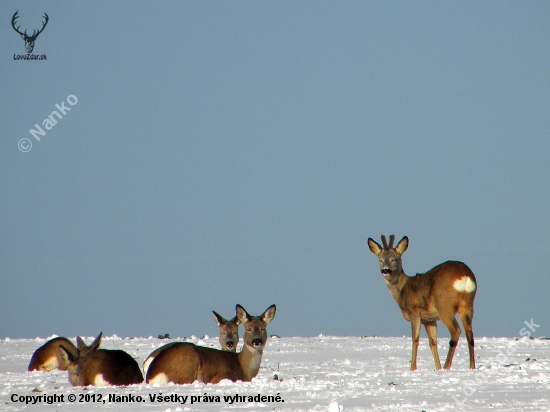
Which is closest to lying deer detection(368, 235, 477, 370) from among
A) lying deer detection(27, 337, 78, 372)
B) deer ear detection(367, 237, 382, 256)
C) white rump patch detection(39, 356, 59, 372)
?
deer ear detection(367, 237, 382, 256)

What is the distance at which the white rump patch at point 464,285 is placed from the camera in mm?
16547

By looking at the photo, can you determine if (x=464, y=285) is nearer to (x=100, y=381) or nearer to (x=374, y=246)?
(x=374, y=246)

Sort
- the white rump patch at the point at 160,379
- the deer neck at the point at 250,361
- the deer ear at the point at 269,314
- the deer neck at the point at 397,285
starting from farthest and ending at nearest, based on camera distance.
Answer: the deer neck at the point at 397,285 < the deer ear at the point at 269,314 < the deer neck at the point at 250,361 < the white rump patch at the point at 160,379

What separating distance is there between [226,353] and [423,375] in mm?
3231

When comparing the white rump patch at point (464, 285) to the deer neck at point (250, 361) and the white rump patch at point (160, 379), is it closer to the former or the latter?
the deer neck at point (250, 361)

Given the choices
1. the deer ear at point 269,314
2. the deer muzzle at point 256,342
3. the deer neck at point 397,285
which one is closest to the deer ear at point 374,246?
the deer neck at point 397,285

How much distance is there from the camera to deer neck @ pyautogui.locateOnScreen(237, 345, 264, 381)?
14305 mm

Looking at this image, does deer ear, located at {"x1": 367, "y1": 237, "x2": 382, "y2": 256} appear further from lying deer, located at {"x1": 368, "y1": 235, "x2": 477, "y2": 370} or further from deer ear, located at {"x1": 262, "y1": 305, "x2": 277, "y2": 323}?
deer ear, located at {"x1": 262, "y1": 305, "x2": 277, "y2": 323}

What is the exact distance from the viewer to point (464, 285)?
16562mm

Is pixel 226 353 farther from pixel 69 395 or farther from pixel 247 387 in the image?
pixel 69 395

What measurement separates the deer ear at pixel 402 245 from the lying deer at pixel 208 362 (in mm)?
4941

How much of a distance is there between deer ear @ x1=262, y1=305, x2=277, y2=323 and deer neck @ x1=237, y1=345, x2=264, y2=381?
94 centimetres

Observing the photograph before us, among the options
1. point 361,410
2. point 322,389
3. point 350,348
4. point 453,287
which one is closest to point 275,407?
point 361,410

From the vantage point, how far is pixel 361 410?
938cm
